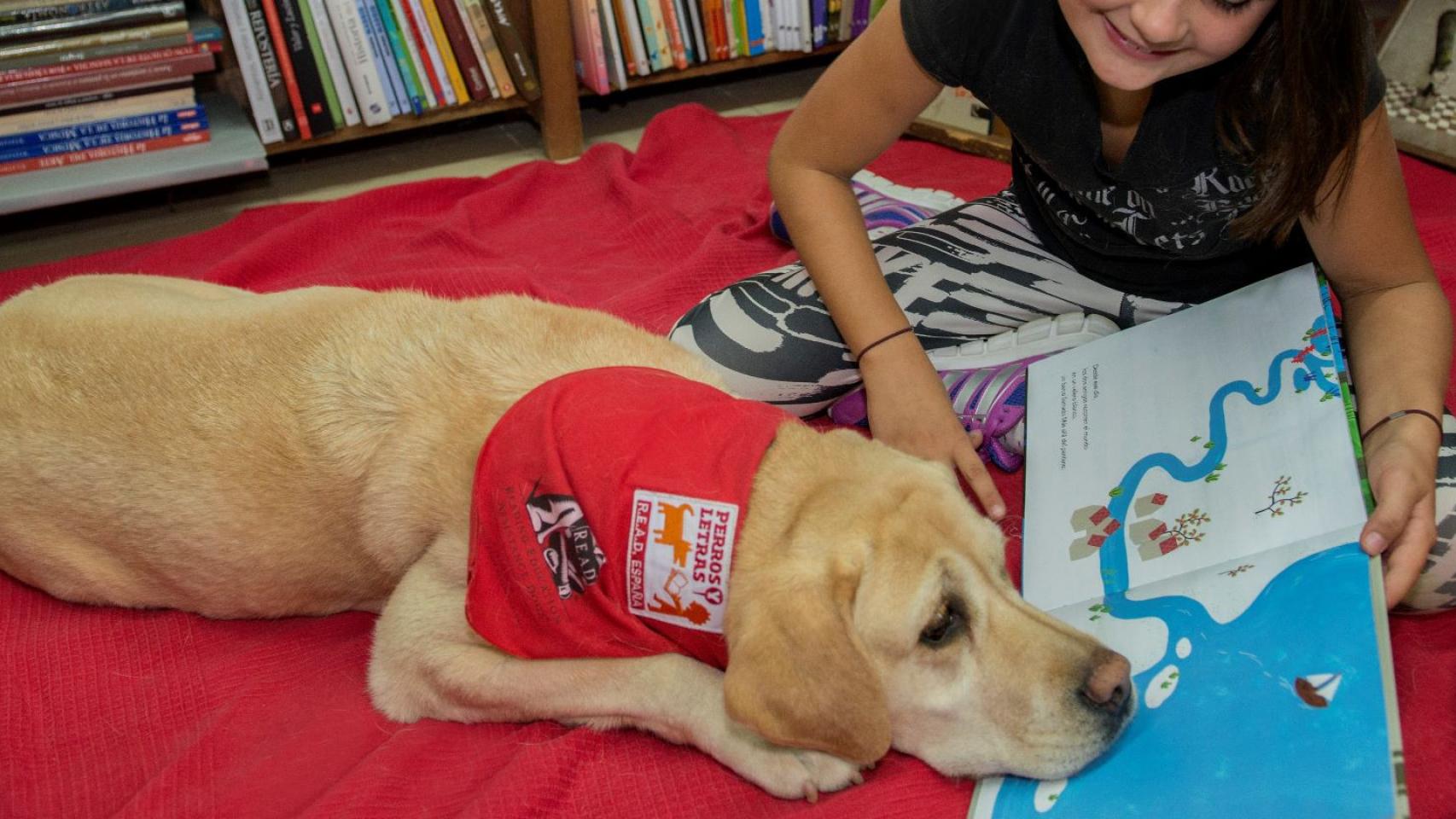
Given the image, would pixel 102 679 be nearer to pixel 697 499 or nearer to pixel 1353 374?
pixel 697 499

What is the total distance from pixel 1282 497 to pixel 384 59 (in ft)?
10.4

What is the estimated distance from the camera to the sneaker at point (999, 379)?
225cm

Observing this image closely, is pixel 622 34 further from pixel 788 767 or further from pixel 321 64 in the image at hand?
pixel 788 767

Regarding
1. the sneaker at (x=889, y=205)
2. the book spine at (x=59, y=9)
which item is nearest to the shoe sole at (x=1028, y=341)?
the sneaker at (x=889, y=205)

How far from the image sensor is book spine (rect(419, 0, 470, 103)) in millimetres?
3713

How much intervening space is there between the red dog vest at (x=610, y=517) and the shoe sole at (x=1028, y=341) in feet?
3.03

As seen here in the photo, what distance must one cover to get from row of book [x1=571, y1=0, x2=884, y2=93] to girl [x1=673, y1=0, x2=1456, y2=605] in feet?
5.83

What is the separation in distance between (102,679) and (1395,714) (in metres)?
1.98

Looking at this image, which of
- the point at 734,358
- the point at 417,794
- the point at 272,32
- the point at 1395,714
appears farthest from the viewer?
the point at 272,32

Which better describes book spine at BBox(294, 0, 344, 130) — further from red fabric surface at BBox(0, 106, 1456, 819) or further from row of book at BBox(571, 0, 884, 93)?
red fabric surface at BBox(0, 106, 1456, 819)

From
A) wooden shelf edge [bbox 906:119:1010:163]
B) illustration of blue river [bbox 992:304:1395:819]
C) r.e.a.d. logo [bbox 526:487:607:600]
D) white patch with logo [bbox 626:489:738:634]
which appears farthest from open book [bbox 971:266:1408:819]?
wooden shelf edge [bbox 906:119:1010:163]

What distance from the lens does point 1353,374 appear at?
6.05 ft

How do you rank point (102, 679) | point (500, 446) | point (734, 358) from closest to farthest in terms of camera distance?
point (500, 446) → point (102, 679) → point (734, 358)

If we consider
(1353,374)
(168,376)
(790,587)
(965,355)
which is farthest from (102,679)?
(1353,374)
